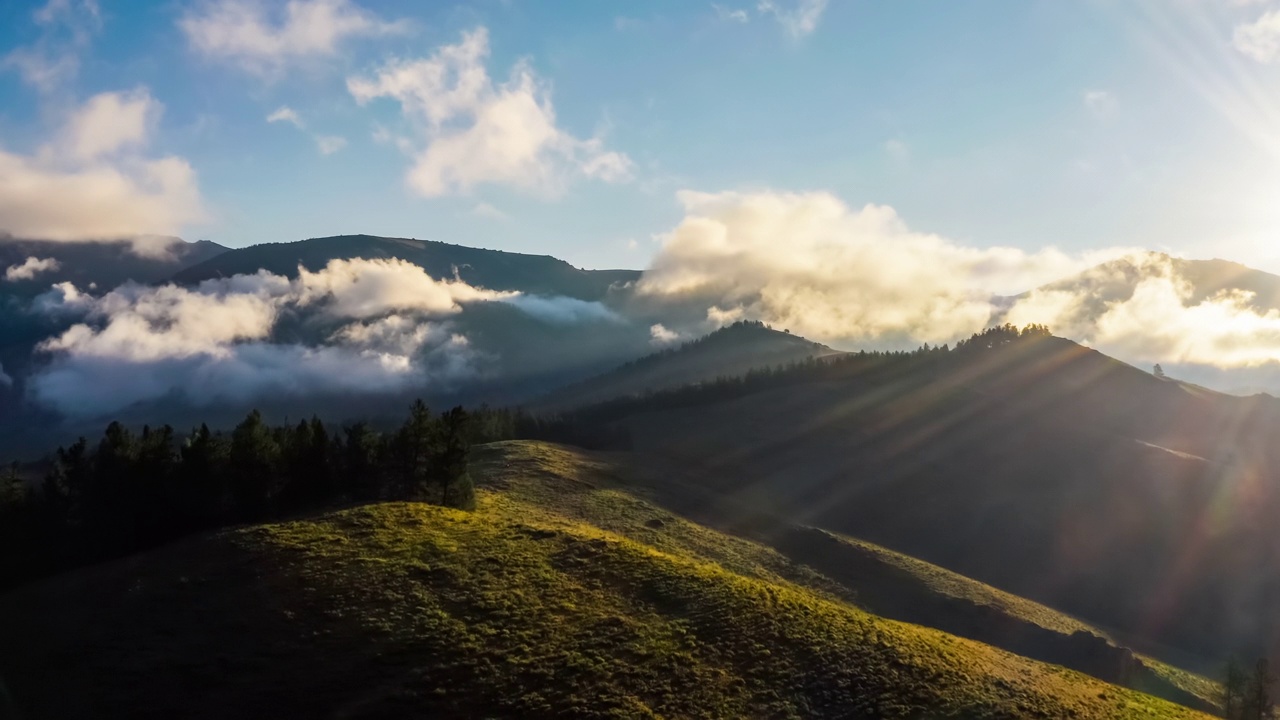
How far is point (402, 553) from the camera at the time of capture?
55.3 metres

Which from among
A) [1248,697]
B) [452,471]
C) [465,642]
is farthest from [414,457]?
[1248,697]

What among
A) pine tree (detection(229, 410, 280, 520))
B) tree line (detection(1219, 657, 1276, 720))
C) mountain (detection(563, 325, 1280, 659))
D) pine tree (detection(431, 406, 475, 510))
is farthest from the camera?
mountain (detection(563, 325, 1280, 659))

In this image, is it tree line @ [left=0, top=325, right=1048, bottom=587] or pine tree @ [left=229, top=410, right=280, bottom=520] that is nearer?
tree line @ [left=0, top=325, right=1048, bottom=587]

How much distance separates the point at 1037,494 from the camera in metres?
146

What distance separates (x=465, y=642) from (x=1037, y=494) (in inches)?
5257

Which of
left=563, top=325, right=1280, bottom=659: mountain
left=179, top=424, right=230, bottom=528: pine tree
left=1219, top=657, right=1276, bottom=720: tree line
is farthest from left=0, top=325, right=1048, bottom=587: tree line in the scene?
left=1219, top=657, right=1276, bottom=720: tree line

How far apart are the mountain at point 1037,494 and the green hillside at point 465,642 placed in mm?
74382

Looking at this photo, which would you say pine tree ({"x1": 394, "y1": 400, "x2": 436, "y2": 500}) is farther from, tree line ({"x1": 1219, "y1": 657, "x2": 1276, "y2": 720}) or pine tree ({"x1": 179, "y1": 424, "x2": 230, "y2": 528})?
tree line ({"x1": 1219, "y1": 657, "x2": 1276, "y2": 720})

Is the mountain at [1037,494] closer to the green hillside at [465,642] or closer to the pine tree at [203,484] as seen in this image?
the green hillside at [465,642]

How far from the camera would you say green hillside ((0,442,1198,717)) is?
39.7 metres

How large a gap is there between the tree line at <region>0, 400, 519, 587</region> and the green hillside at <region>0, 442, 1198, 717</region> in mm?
7762

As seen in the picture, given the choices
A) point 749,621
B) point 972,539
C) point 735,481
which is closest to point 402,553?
point 749,621

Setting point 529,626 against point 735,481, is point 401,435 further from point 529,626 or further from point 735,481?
point 735,481

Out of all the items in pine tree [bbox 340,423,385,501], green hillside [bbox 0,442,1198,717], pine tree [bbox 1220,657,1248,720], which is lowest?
pine tree [bbox 1220,657,1248,720]
